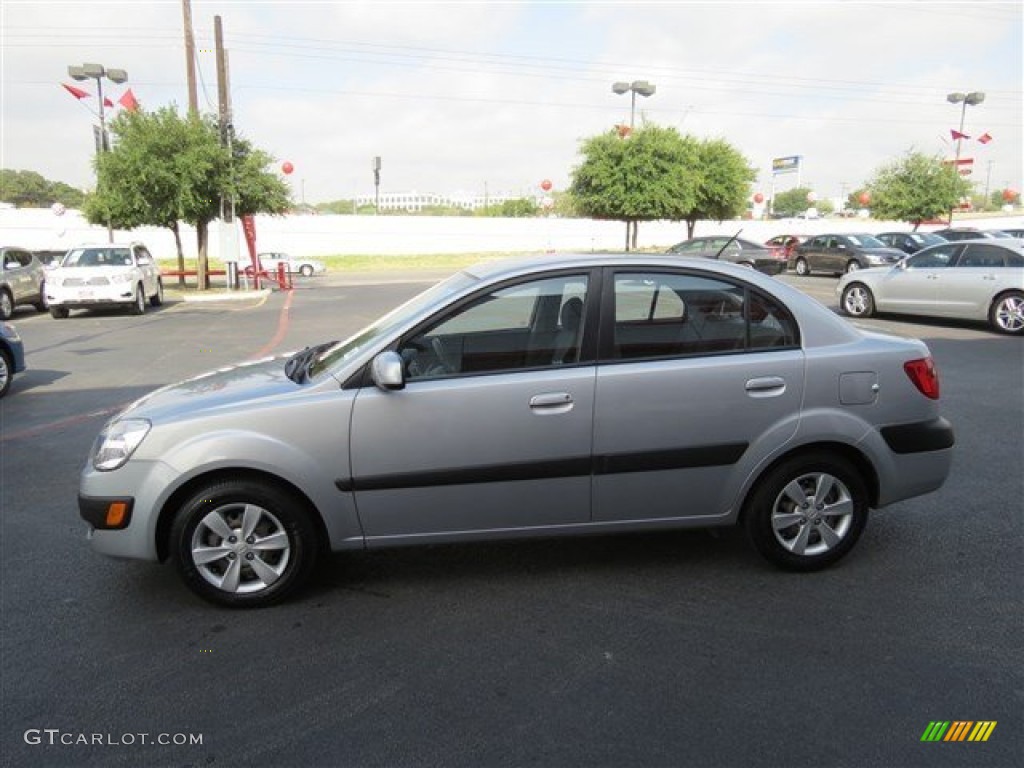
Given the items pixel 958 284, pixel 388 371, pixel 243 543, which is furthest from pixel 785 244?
pixel 243 543

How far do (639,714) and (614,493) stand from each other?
1.12m

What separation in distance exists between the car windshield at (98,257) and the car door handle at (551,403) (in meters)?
17.6

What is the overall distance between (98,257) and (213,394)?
56.1 feet

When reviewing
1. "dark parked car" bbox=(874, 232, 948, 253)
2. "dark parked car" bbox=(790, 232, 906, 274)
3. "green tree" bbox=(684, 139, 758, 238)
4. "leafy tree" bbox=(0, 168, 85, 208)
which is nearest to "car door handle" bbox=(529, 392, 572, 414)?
"dark parked car" bbox=(790, 232, 906, 274)

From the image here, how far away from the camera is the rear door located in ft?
12.0

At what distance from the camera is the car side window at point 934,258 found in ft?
44.7

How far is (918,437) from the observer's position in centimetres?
397

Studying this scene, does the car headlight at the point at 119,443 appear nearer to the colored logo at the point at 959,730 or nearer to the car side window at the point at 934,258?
the colored logo at the point at 959,730

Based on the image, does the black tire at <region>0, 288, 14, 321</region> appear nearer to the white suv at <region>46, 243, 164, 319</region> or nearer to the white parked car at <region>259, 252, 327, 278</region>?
the white suv at <region>46, 243, 164, 319</region>

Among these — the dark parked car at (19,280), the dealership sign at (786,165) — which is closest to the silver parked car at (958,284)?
the dark parked car at (19,280)

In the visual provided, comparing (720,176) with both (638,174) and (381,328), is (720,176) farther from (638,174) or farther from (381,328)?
(381,328)

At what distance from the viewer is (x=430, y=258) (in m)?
51.2

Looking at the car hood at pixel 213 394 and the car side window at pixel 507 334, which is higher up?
the car side window at pixel 507 334

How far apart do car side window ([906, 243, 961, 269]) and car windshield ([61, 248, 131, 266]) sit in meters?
17.2
